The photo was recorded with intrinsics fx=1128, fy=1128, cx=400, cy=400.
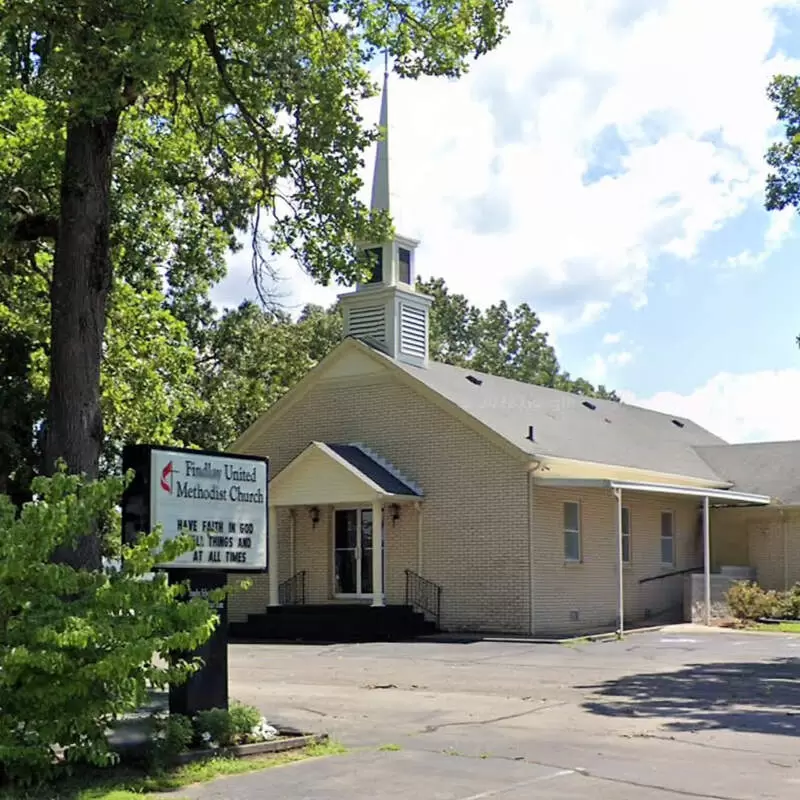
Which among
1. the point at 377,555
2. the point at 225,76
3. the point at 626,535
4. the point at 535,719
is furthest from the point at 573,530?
the point at 225,76

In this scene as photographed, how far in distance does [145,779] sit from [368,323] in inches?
785

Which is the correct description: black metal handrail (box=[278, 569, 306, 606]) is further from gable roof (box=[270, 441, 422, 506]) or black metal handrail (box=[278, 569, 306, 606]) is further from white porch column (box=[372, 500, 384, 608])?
white porch column (box=[372, 500, 384, 608])

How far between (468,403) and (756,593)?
8505mm

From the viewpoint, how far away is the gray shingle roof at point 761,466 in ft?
100

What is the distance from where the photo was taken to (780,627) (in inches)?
1005

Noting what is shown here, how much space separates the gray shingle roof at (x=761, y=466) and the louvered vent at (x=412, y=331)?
10.2 m

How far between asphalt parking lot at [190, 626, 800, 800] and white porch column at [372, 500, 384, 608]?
3486mm

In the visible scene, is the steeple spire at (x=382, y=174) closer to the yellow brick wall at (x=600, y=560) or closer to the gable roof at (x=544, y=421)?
the gable roof at (x=544, y=421)

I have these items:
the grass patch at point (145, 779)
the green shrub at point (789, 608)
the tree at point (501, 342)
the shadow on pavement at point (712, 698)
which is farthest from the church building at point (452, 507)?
the tree at point (501, 342)

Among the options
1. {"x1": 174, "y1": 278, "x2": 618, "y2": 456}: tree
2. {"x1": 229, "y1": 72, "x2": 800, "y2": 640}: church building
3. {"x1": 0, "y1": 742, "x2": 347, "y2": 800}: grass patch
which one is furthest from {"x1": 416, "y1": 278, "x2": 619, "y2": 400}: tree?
{"x1": 0, "y1": 742, "x2": 347, "y2": 800}: grass patch

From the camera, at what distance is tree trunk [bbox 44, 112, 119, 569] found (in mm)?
10602

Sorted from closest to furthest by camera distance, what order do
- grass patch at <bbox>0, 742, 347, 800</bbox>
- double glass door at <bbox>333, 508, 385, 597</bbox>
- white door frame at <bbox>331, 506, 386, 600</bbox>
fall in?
grass patch at <bbox>0, 742, 347, 800</bbox> < white door frame at <bbox>331, 506, 386, 600</bbox> < double glass door at <bbox>333, 508, 385, 597</bbox>

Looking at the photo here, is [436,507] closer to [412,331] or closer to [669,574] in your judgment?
[412,331]

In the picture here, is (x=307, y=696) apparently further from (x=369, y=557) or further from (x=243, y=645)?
(x=369, y=557)
